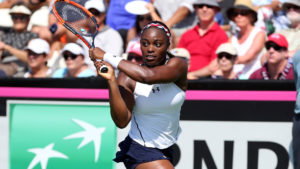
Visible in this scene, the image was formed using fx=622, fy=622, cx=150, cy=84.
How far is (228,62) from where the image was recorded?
737 centimetres

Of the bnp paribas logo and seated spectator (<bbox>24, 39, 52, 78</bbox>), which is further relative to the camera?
seated spectator (<bbox>24, 39, 52, 78</bbox>)

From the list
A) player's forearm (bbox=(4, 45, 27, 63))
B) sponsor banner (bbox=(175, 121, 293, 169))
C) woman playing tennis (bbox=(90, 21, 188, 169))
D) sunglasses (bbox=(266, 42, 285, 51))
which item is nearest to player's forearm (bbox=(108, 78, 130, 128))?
woman playing tennis (bbox=(90, 21, 188, 169))

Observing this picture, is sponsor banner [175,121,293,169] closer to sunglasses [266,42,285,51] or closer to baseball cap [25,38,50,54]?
sunglasses [266,42,285,51]

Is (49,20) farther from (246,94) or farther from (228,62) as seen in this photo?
(246,94)

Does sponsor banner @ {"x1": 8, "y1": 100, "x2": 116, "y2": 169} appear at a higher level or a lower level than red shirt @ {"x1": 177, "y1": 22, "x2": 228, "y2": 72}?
lower

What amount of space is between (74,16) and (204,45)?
132 inches

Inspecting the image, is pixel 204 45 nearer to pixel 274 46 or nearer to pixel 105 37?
pixel 274 46

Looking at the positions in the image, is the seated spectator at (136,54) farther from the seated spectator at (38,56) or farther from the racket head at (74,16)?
the racket head at (74,16)

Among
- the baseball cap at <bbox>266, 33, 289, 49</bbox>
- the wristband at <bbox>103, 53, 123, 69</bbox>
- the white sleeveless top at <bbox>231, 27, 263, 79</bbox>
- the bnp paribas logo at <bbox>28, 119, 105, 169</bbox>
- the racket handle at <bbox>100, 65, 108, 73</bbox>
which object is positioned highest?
the wristband at <bbox>103, 53, 123, 69</bbox>

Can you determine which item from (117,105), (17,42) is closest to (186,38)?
(17,42)

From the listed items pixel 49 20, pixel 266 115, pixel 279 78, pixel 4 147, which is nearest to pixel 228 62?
pixel 279 78

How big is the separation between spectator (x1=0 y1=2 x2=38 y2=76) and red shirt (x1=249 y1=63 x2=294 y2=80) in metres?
3.40

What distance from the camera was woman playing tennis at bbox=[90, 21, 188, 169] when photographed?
454 centimetres

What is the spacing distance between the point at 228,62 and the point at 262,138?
1446 mm
